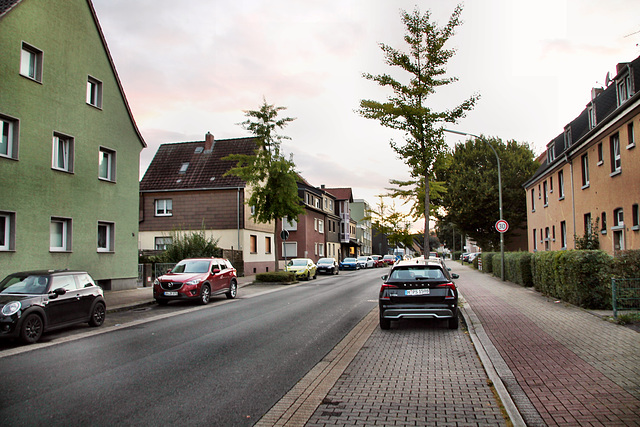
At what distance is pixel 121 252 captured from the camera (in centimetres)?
2081

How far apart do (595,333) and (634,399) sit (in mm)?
4295

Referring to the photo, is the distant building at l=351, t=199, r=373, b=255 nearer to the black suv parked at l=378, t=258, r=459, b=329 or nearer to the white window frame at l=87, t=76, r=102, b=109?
the white window frame at l=87, t=76, r=102, b=109

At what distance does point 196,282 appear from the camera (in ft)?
54.0

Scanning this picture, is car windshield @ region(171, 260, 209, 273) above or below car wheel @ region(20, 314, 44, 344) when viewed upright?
above

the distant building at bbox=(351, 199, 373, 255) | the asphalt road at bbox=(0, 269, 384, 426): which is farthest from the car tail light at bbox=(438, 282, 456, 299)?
the distant building at bbox=(351, 199, 373, 255)

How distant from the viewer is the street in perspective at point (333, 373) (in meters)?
4.98

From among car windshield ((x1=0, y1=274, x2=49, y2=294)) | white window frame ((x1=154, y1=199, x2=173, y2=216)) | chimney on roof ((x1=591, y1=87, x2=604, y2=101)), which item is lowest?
car windshield ((x1=0, y1=274, x2=49, y2=294))

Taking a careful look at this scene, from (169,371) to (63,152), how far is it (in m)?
13.8

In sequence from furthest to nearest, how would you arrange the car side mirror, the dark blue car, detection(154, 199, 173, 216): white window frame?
the dark blue car < detection(154, 199, 173, 216): white window frame < the car side mirror

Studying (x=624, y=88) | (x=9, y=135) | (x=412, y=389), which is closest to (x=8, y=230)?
(x=9, y=135)

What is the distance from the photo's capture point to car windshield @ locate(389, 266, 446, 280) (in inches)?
421

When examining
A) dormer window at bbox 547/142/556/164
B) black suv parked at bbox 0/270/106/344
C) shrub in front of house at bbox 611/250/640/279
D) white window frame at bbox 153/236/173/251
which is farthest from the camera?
white window frame at bbox 153/236/173/251

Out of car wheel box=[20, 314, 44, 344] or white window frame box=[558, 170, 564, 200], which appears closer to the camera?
car wheel box=[20, 314, 44, 344]

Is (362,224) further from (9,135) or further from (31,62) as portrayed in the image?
(9,135)
